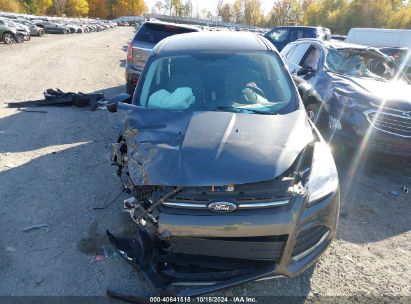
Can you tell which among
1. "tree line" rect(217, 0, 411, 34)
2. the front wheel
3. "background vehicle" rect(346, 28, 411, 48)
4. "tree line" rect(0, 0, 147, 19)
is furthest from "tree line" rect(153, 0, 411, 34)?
the front wheel

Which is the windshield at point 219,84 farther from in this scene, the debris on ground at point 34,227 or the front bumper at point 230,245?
the debris on ground at point 34,227

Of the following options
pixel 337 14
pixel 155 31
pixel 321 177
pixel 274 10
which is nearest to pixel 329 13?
pixel 337 14

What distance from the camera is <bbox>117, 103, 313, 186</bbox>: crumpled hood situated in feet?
8.34

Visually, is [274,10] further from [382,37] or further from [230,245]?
[230,245]

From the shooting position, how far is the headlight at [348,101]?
515 centimetres

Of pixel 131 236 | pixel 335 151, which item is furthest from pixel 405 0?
pixel 131 236

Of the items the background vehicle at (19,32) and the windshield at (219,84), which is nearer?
the windshield at (219,84)

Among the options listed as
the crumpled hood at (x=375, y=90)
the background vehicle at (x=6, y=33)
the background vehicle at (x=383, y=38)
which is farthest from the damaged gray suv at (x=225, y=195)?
the background vehicle at (x=6, y=33)

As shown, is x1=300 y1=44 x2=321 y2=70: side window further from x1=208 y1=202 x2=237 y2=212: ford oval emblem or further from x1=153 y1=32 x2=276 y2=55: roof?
x1=208 y1=202 x2=237 y2=212: ford oval emblem

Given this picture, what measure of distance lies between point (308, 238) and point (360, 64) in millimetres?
4994

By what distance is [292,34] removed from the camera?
50.2ft

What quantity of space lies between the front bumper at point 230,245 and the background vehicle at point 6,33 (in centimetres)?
2463

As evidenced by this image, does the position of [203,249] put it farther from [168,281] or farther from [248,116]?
[248,116]

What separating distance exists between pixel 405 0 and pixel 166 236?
62.6m
